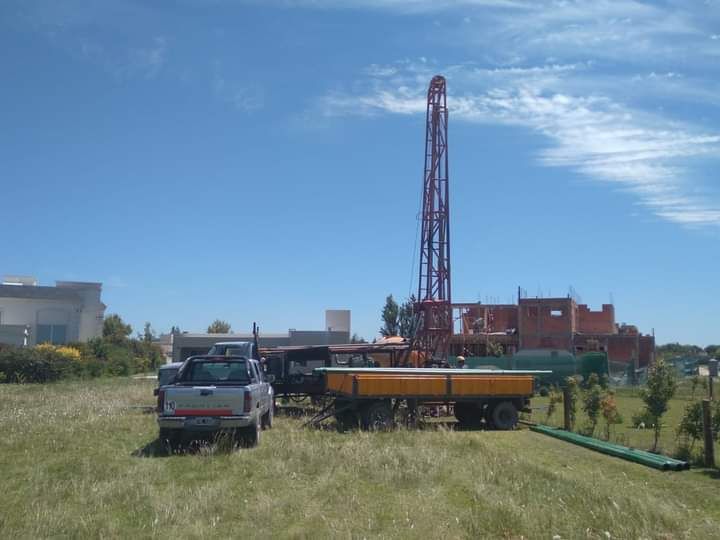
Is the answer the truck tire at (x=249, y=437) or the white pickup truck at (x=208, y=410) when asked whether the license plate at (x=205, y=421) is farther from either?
the truck tire at (x=249, y=437)

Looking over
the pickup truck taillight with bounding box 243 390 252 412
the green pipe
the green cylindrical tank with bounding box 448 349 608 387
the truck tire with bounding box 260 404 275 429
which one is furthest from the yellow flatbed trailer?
the green cylindrical tank with bounding box 448 349 608 387

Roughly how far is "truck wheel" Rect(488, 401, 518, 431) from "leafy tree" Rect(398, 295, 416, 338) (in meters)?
28.8

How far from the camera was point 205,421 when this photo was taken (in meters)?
13.6

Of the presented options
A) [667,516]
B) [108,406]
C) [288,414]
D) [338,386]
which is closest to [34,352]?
[108,406]

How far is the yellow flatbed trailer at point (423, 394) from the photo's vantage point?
17.5m

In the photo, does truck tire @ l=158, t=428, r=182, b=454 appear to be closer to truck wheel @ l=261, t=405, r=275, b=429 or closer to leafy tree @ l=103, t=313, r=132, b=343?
truck wheel @ l=261, t=405, r=275, b=429

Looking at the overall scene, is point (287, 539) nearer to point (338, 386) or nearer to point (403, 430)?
point (403, 430)

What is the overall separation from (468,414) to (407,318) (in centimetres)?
4605

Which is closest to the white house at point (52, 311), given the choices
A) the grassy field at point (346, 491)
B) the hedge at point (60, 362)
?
the hedge at point (60, 362)

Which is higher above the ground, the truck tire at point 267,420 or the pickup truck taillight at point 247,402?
the pickup truck taillight at point 247,402

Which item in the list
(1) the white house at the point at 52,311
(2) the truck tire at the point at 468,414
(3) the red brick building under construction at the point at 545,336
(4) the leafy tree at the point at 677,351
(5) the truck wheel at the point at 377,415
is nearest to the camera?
(5) the truck wheel at the point at 377,415

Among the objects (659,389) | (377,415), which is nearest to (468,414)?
(377,415)

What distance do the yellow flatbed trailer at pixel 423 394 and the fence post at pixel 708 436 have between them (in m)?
6.85

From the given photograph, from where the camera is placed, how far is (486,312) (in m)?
60.2
